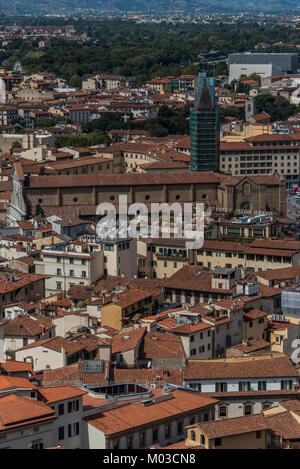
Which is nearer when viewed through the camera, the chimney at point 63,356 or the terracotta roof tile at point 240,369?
the terracotta roof tile at point 240,369

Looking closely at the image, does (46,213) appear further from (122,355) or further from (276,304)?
(122,355)

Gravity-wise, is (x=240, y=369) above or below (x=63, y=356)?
above

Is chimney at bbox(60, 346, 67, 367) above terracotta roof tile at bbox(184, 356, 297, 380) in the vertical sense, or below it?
below

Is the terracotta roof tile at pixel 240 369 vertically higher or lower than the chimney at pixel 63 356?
higher

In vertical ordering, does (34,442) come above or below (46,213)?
above

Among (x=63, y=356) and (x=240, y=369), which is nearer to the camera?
(x=240, y=369)

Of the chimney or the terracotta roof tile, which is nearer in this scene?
the terracotta roof tile

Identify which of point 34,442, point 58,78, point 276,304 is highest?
point 34,442

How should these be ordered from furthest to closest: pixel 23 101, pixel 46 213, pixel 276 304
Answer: pixel 23 101, pixel 46 213, pixel 276 304
